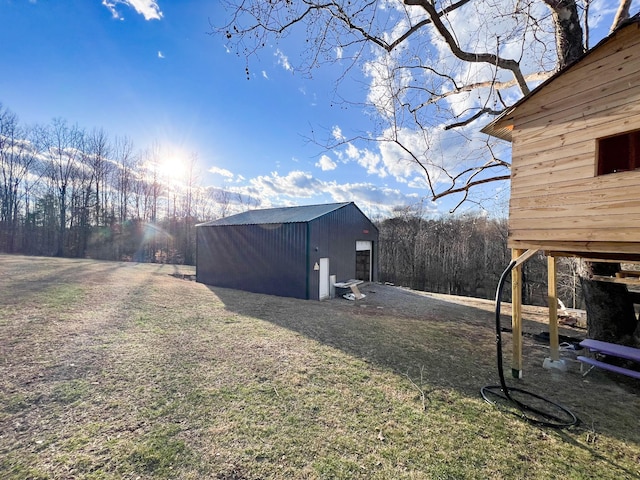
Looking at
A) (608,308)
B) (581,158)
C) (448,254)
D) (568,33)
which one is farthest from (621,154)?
(448,254)

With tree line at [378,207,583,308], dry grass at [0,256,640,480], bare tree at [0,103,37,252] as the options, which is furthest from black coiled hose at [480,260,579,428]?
bare tree at [0,103,37,252]

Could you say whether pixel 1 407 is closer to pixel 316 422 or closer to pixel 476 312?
pixel 316 422

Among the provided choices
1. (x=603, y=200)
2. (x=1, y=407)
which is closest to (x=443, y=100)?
(x=603, y=200)

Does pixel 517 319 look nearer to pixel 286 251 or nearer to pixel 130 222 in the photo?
pixel 286 251

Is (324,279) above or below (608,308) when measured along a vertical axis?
below

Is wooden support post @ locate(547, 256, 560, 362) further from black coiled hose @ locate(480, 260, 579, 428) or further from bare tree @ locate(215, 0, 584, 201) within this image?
bare tree @ locate(215, 0, 584, 201)

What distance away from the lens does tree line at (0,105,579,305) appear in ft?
78.0

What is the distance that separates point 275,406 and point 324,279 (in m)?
7.57

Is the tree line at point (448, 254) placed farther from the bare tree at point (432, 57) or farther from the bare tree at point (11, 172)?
the bare tree at point (11, 172)

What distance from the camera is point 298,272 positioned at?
32.3 ft

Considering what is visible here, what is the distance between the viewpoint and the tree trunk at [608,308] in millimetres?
4508

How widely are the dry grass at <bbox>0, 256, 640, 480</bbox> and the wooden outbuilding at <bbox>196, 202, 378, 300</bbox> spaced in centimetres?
409

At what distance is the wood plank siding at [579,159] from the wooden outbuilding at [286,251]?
6.95 metres

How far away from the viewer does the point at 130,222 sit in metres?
25.9
